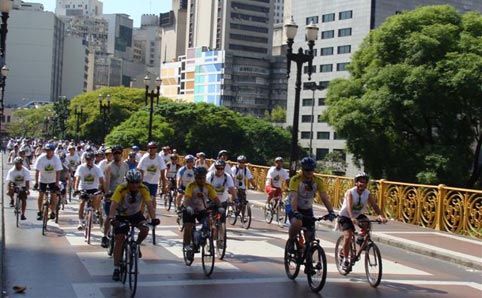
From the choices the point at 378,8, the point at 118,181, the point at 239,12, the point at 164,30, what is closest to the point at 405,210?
the point at 118,181

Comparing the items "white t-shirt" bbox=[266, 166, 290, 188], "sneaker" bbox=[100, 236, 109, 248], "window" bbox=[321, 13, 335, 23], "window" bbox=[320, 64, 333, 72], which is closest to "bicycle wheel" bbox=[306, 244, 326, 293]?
"sneaker" bbox=[100, 236, 109, 248]

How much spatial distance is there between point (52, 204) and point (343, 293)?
321 inches

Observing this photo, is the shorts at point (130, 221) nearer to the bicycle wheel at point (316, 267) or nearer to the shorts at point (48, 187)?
the bicycle wheel at point (316, 267)

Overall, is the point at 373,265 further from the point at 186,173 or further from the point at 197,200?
the point at 186,173

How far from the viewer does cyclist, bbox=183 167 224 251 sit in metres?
10.8

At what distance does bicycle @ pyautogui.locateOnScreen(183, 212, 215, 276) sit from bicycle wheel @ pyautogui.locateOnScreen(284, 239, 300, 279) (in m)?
1.16

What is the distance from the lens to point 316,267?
9406 millimetres

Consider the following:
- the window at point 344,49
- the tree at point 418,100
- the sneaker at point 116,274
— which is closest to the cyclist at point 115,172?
the sneaker at point 116,274

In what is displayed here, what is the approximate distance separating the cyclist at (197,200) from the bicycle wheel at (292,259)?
1.33 meters

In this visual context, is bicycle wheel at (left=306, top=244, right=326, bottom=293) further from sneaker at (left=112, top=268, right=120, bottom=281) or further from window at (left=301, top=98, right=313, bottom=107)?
window at (left=301, top=98, right=313, bottom=107)

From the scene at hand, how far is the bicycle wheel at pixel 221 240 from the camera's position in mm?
11352

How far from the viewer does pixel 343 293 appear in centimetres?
937

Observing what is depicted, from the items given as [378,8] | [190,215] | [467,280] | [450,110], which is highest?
[378,8]

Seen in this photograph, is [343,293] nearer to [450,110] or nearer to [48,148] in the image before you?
[48,148]
